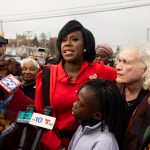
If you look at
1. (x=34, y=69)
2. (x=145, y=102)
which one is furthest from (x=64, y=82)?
(x=34, y=69)

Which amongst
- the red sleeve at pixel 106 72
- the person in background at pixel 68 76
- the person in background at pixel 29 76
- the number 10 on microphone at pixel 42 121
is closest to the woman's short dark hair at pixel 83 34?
the person in background at pixel 68 76

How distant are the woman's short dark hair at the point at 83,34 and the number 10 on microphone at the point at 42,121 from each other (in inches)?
37.6

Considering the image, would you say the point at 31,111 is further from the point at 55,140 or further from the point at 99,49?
the point at 99,49

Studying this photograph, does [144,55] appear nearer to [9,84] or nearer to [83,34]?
[83,34]

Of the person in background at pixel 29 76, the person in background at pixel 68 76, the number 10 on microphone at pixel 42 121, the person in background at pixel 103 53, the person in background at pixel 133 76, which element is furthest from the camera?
the person in background at pixel 103 53

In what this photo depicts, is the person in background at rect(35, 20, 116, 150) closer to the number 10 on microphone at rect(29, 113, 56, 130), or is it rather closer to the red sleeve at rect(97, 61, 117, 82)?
the red sleeve at rect(97, 61, 117, 82)

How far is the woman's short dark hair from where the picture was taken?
9.29 ft

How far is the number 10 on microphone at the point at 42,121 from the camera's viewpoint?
6.81 feet

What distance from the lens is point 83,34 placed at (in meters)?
2.88

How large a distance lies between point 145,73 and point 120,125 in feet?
1.41

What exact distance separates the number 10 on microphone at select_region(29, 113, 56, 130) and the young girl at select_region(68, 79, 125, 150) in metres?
0.23

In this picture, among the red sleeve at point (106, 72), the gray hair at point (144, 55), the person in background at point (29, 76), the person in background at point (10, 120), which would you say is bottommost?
the person in background at point (29, 76)

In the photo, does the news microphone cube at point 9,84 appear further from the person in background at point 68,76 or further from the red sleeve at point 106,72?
the red sleeve at point 106,72

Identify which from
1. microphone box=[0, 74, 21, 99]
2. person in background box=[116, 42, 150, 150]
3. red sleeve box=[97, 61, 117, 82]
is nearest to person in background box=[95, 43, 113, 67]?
red sleeve box=[97, 61, 117, 82]
